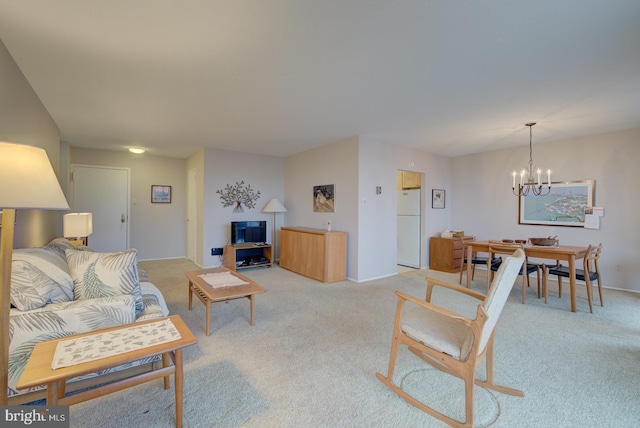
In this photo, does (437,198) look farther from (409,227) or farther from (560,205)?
(560,205)

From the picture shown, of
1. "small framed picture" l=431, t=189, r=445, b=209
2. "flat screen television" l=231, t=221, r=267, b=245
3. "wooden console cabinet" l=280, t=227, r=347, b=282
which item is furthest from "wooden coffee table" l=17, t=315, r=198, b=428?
"small framed picture" l=431, t=189, r=445, b=209

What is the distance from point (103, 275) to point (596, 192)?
20.6 ft

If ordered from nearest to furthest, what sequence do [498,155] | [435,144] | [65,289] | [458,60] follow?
[65,289]
[458,60]
[435,144]
[498,155]

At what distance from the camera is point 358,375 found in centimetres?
196

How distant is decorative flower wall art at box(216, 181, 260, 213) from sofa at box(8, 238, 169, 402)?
3645mm

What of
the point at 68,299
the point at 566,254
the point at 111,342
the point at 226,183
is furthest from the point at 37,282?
the point at 566,254

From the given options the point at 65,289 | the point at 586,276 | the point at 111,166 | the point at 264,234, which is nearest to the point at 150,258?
the point at 111,166

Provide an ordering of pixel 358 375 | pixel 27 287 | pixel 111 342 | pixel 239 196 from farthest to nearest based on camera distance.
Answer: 1. pixel 239 196
2. pixel 358 375
3. pixel 27 287
4. pixel 111 342

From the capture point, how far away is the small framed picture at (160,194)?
243 inches

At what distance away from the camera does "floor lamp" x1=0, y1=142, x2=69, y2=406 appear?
1084 millimetres

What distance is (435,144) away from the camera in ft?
16.4

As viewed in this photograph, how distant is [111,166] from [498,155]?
7.67 metres

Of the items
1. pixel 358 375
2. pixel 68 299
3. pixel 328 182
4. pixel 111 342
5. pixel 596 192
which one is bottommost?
pixel 358 375

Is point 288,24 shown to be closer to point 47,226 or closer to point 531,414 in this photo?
point 531,414
